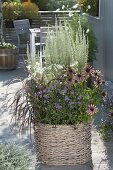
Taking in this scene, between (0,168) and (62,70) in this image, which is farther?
(62,70)

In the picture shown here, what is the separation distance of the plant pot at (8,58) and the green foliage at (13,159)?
7.02 meters

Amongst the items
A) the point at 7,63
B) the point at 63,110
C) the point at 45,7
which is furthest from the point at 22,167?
the point at 45,7

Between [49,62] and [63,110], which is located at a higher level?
[49,62]

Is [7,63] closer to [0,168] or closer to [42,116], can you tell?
[42,116]

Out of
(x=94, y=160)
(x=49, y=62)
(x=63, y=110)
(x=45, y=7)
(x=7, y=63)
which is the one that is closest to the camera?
(x=63, y=110)

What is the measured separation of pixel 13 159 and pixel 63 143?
3.55 ft

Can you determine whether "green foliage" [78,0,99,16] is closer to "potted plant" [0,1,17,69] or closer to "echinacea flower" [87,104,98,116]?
"potted plant" [0,1,17,69]

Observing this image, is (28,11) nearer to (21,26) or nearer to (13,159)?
(21,26)

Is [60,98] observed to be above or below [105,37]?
below

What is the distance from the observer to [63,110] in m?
3.95

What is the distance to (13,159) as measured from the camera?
118 inches

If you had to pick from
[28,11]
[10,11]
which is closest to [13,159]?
[10,11]

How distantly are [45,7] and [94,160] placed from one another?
13.0 m

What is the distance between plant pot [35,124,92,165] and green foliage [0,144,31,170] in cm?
85
